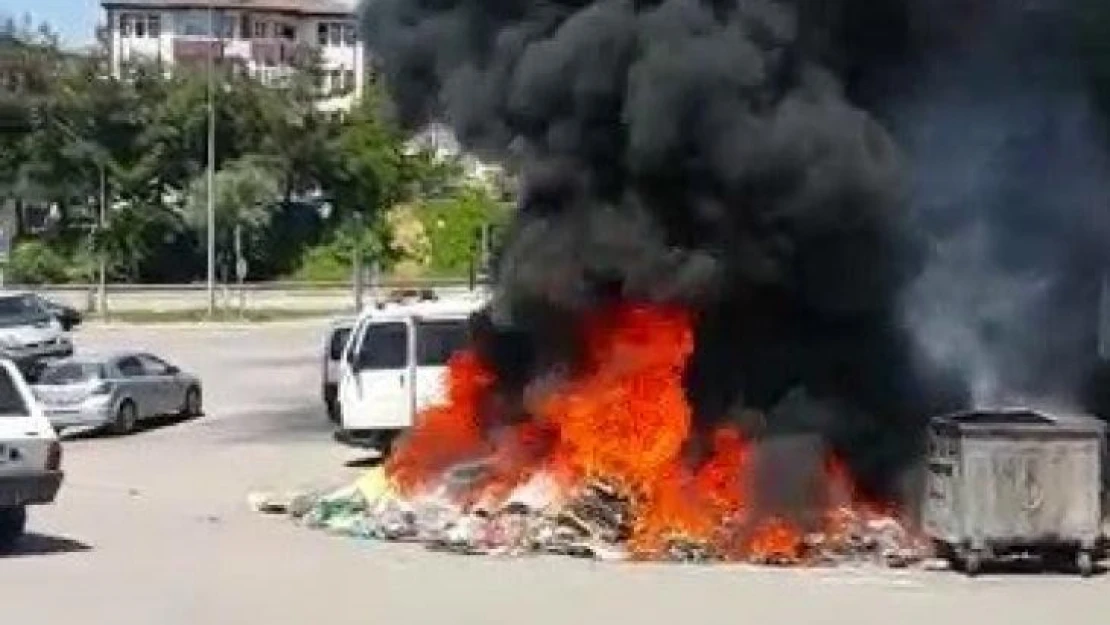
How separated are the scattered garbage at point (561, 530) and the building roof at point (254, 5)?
3735 inches

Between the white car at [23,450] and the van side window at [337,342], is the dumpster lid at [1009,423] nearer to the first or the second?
the white car at [23,450]

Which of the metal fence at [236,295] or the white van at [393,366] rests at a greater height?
the white van at [393,366]

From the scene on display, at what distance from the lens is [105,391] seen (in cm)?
3369

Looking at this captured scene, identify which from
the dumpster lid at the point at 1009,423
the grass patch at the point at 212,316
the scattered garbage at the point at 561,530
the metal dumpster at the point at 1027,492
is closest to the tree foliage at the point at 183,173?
the grass patch at the point at 212,316

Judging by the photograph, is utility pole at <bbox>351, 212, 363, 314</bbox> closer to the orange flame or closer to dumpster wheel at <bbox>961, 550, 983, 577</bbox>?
the orange flame

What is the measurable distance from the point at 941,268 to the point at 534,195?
18.1 ft

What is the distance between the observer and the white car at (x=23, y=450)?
59.3 feet

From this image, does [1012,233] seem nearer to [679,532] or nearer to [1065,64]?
[1065,64]

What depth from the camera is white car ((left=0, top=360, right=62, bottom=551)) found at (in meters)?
18.1

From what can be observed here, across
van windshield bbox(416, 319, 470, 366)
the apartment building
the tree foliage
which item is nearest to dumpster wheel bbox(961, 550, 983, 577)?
van windshield bbox(416, 319, 470, 366)

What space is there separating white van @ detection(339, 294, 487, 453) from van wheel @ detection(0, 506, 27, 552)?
7.41m

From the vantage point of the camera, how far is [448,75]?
2244 cm

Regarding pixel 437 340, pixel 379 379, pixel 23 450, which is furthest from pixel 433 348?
pixel 23 450

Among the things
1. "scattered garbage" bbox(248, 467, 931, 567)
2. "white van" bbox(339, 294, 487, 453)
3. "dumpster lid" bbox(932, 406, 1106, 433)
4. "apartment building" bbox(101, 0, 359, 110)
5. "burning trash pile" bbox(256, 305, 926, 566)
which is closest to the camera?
"dumpster lid" bbox(932, 406, 1106, 433)
